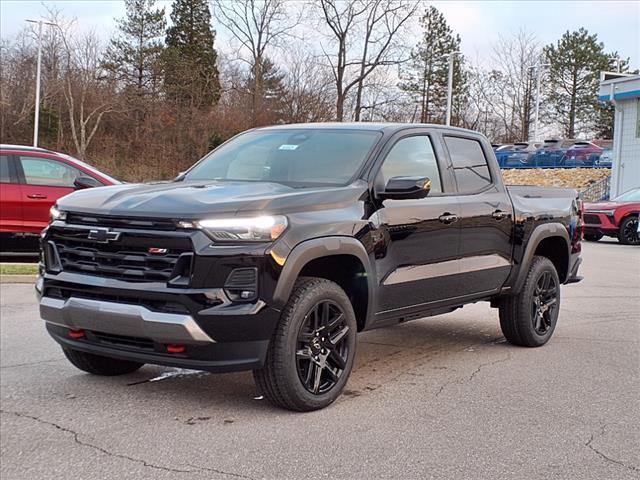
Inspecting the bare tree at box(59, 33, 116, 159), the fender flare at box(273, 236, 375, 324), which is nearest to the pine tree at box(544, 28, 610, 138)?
the bare tree at box(59, 33, 116, 159)

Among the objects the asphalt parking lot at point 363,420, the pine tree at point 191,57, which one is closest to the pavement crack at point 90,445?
the asphalt parking lot at point 363,420

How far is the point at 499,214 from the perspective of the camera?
251 inches

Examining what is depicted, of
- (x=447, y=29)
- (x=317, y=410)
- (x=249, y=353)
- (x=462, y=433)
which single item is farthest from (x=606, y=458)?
(x=447, y=29)

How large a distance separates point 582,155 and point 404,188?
3496cm

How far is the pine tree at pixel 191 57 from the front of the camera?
48.5 m

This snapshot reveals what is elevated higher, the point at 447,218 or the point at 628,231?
the point at 447,218

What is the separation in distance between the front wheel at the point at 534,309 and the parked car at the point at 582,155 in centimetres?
3242

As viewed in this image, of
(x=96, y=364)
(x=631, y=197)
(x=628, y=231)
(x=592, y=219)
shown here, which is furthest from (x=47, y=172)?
(x=631, y=197)

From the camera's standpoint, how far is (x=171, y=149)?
148 ft

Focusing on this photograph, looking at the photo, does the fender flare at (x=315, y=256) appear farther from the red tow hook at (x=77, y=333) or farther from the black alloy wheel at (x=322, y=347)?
the red tow hook at (x=77, y=333)

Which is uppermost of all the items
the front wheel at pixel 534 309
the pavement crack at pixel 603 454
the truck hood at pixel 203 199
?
the truck hood at pixel 203 199

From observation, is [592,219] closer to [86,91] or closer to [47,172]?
[47,172]

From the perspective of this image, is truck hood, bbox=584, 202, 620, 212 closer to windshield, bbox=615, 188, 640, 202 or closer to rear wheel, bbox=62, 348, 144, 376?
windshield, bbox=615, 188, 640, 202

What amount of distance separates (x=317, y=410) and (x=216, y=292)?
1090 millimetres
